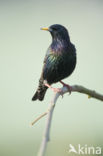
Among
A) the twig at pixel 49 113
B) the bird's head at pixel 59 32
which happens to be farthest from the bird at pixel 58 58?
the twig at pixel 49 113

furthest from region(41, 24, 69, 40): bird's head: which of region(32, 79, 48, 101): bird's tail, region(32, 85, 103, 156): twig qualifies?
Result: region(32, 85, 103, 156): twig

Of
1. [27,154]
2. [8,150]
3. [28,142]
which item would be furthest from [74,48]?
[28,142]

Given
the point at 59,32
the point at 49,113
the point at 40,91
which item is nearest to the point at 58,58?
the point at 59,32

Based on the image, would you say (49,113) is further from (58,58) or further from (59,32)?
(59,32)

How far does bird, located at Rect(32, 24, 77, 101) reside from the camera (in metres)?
5.14

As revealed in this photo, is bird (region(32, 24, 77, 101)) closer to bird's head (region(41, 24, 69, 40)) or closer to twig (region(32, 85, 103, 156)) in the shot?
bird's head (region(41, 24, 69, 40))

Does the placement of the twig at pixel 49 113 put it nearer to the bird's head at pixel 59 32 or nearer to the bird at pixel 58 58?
the bird at pixel 58 58

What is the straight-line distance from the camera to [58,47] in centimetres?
525

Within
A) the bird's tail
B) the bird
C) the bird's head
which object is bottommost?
the bird's tail

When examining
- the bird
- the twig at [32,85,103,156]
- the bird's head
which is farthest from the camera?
the bird's head

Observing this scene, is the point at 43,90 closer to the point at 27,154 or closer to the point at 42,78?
the point at 42,78

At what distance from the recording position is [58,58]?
521 centimetres

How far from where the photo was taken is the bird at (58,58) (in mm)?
5141

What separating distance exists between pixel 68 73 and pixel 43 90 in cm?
41
